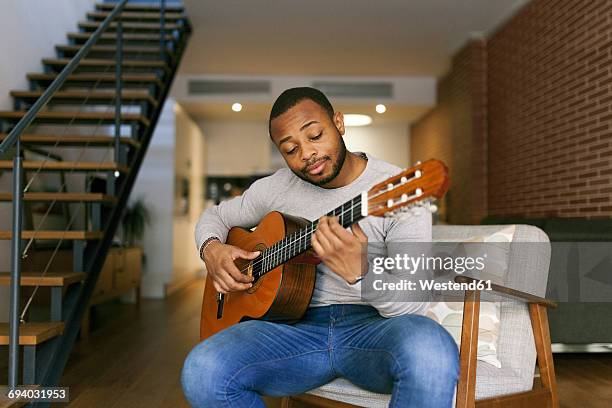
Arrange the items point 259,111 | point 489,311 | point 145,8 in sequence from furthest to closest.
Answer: point 259,111 < point 145,8 < point 489,311

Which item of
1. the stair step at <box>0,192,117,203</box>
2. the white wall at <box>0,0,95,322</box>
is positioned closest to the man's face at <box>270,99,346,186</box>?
the stair step at <box>0,192,117,203</box>

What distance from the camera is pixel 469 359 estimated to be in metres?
1.48

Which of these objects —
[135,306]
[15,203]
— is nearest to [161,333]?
[135,306]

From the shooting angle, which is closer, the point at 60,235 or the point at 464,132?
the point at 60,235

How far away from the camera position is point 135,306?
537cm

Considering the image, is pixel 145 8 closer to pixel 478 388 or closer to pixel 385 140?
pixel 385 140

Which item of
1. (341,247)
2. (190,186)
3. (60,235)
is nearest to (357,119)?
(190,186)

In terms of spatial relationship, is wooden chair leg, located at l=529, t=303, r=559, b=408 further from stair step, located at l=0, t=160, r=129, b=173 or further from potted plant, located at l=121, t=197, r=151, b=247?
potted plant, located at l=121, t=197, r=151, b=247

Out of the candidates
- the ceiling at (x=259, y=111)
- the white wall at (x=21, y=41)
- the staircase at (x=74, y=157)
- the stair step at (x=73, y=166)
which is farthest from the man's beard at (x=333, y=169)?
the ceiling at (x=259, y=111)

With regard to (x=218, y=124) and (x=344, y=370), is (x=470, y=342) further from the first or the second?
(x=218, y=124)

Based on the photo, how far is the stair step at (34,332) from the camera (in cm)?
200

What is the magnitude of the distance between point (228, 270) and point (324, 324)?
0.30 metres

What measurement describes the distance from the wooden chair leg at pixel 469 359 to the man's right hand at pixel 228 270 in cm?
59

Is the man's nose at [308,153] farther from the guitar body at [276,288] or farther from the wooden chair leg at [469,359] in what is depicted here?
the wooden chair leg at [469,359]
